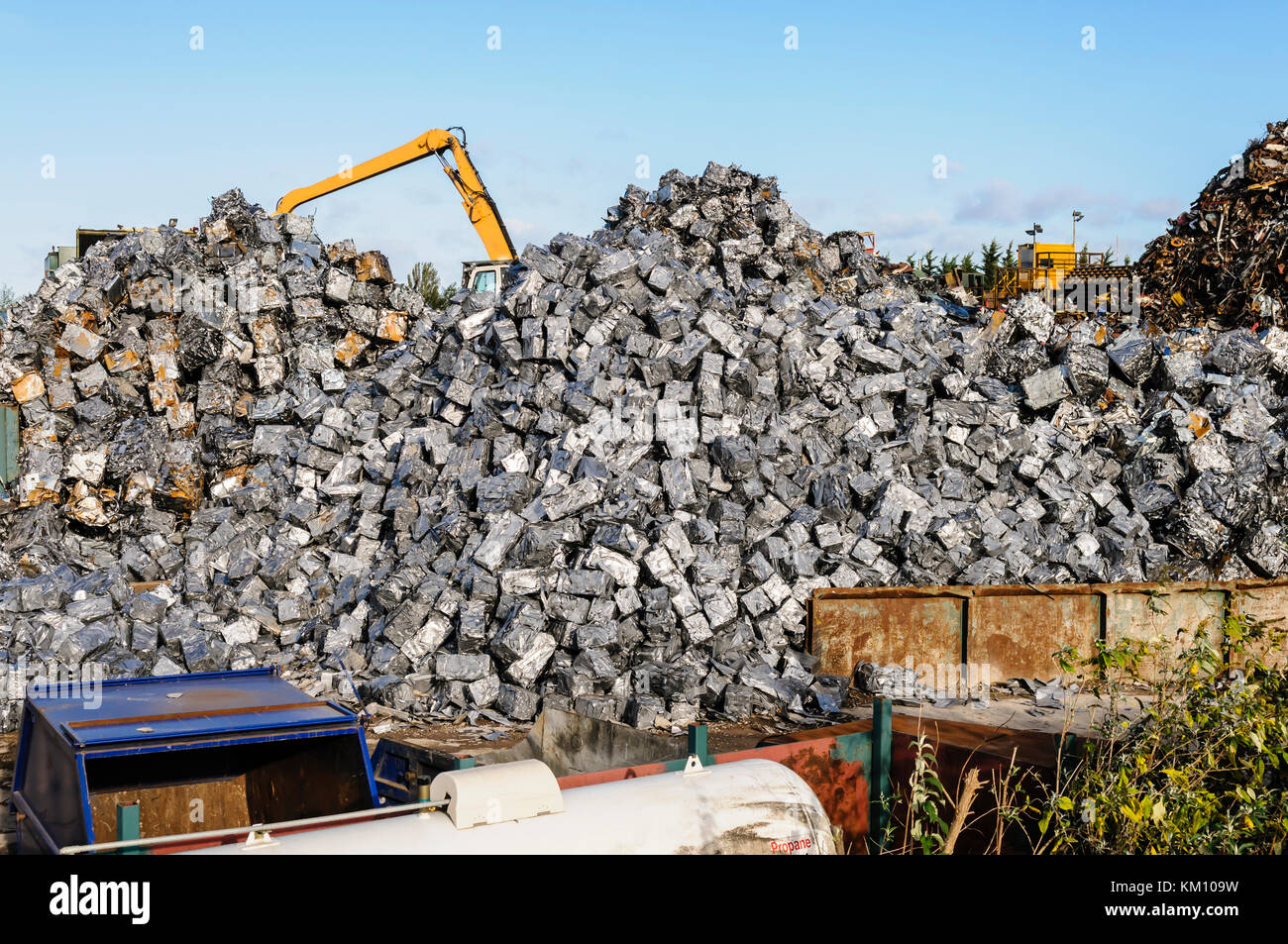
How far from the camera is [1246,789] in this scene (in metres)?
3.45

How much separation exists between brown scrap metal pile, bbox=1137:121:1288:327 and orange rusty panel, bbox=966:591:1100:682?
12.4m

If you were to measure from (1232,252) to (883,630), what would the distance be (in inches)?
623

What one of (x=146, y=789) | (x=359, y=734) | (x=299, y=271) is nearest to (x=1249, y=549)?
(x=359, y=734)

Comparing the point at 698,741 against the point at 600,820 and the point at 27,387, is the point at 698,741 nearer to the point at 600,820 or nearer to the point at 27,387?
the point at 600,820

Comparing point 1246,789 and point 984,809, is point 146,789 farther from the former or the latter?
point 1246,789

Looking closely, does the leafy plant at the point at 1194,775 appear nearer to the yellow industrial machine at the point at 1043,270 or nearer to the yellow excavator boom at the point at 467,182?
the yellow excavator boom at the point at 467,182

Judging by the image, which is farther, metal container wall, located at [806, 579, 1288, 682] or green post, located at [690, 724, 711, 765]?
metal container wall, located at [806, 579, 1288, 682]

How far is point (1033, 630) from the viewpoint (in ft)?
34.8

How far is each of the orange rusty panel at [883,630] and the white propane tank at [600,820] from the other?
19.1 ft

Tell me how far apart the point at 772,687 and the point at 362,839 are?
6.66 metres

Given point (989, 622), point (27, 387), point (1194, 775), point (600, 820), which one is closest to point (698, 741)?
point (600, 820)

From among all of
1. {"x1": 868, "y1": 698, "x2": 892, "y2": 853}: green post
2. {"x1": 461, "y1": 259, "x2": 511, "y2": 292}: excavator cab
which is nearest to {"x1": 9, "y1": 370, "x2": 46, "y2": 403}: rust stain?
{"x1": 461, "y1": 259, "x2": 511, "y2": 292}: excavator cab

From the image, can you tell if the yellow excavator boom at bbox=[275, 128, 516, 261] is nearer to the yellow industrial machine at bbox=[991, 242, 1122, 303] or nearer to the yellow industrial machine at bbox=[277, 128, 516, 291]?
the yellow industrial machine at bbox=[277, 128, 516, 291]

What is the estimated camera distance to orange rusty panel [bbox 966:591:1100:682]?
10.5 meters
